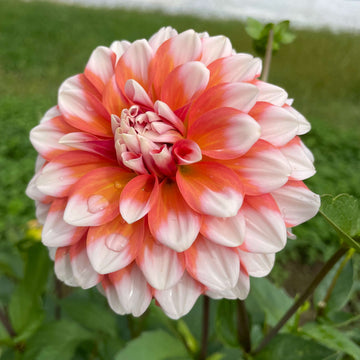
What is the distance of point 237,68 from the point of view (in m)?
0.47

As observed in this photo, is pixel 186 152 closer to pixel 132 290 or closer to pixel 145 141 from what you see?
pixel 145 141

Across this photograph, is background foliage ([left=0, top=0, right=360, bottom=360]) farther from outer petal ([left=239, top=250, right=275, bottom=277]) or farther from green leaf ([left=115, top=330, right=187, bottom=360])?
outer petal ([left=239, top=250, right=275, bottom=277])

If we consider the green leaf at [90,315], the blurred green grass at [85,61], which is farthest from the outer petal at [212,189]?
the blurred green grass at [85,61]

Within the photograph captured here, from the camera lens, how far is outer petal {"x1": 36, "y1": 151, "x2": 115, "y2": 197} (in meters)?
0.46

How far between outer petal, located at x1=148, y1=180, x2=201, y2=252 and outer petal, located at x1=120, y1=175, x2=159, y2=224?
0.5 inches

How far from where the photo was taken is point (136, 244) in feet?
1.41

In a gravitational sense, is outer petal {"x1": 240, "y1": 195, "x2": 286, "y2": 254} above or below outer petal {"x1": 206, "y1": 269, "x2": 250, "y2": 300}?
above

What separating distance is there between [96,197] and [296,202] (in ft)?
0.72

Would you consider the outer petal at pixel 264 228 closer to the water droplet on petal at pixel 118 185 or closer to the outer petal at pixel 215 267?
the outer petal at pixel 215 267

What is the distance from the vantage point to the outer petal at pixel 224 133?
0.41m

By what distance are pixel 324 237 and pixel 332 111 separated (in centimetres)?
174

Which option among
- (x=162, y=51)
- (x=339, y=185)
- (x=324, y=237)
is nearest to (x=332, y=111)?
(x=339, y=185)

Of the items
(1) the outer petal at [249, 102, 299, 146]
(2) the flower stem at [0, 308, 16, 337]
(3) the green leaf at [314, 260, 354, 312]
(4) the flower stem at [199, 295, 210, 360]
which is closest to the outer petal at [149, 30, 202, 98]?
(1) the outer petal at [249, 102, 299, 146]

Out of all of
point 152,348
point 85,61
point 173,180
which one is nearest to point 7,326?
point 152,348
